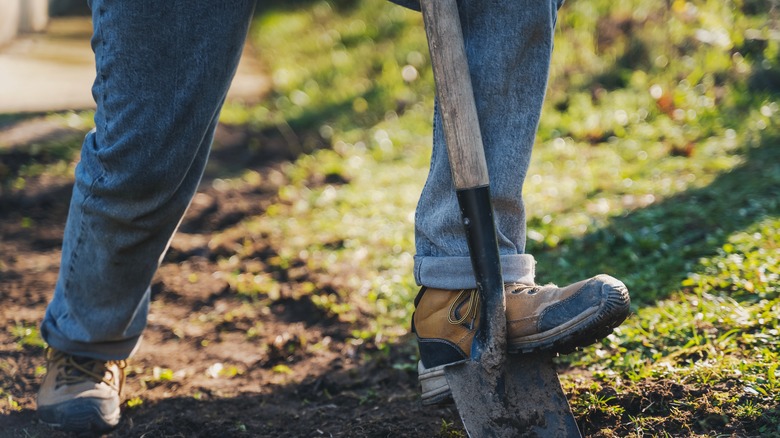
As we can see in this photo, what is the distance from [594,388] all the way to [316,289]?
1.53 meters

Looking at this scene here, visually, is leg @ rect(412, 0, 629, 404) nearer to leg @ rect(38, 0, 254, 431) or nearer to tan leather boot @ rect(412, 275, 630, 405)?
tan leather boot @ rect(412, 275, 630, 405)

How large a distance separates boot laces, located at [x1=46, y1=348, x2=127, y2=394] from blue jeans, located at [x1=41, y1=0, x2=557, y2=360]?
458 millimetres

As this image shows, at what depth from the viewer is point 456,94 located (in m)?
1.83

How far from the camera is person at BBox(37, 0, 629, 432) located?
6.11ft

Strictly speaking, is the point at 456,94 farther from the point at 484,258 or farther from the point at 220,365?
the point at 220,365

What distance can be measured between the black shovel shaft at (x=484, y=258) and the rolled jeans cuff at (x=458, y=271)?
0.07 meters

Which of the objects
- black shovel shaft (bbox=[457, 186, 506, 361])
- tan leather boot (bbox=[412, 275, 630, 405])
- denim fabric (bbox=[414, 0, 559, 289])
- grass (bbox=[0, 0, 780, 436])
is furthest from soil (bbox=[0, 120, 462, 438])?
denim fabric (bbox=[414, 0, 559, 289])

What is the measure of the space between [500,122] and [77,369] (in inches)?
57.6

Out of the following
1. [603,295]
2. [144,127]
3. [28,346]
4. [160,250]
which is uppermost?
[144,127]

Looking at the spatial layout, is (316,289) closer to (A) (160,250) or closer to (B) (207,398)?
(B) (207,398)

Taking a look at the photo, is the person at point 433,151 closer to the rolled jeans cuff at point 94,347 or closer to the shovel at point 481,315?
the shovel at point 481,315

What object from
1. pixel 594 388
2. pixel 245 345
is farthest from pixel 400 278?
pixel 594 388

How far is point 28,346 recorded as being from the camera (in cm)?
294

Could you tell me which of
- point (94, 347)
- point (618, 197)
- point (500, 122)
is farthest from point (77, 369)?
point (618, 197)
